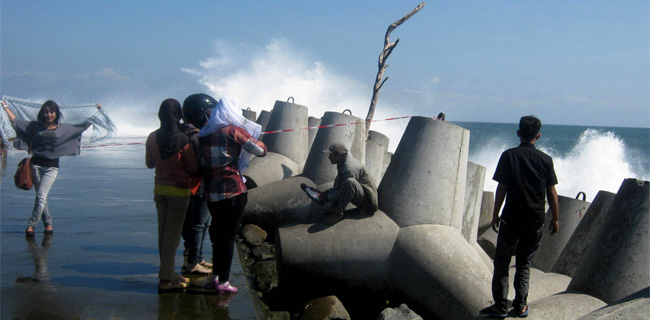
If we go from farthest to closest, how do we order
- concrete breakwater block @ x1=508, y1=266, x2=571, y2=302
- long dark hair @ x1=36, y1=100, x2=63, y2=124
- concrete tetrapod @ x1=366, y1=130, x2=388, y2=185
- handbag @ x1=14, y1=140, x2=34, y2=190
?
concrete tetrapod @ x1=366, y1=130, x2=388, y2=185 < long dark hair @ x1=36, y1=100, x2=63, y2=124 < handbag @ x1=14, y1=140, x2=34, y2=190 < concrete breakwater block @ x1=508, y1=266, x2=571, y2=302

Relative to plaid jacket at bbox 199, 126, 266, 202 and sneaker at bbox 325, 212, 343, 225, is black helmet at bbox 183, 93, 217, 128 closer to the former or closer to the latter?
plaid jacket at bbox 199, 126, 266, 202

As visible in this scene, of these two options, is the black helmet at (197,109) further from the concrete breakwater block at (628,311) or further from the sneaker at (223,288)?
the concrete breakwater block at (628,311)

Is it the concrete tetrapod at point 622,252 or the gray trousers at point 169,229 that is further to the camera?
the gray trousers at point 169,229

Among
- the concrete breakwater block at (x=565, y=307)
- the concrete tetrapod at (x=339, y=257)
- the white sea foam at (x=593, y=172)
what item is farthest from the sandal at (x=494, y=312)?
the white sea foam at (x=593, y=172)

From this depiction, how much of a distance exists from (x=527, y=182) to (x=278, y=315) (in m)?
2.13

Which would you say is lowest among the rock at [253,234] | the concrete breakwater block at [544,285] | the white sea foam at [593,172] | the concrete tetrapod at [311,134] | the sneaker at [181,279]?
the white sea foam at [593,172]

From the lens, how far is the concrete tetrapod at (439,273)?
5.01m

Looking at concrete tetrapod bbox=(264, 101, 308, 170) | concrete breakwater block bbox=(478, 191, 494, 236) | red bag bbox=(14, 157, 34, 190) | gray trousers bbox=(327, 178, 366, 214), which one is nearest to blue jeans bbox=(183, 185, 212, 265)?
gray trousers bbox=(327, 178, 366, 214)

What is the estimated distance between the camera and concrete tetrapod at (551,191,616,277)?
19.6 ft

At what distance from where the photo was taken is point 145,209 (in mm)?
8375

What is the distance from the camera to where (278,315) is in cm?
488

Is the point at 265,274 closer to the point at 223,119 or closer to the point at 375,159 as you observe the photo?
the point at 223,119

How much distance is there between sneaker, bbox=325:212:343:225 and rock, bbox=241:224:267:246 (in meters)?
1.66

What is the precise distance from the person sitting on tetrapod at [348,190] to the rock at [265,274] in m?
0.78
